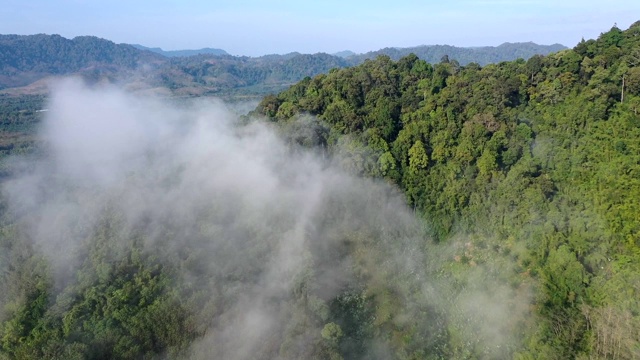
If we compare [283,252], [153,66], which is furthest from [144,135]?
[153,66]

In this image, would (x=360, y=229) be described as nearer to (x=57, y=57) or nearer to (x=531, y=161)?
(x=531, y=161)

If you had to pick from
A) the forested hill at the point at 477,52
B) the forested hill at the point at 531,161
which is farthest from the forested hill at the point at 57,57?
Result: the forested hill at the point at 531,161

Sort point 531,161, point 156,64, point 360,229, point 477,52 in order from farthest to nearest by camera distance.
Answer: point 156,64
point 477,52
point 360,229
point 531,161

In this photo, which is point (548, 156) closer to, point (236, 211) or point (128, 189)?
point (236, 211)

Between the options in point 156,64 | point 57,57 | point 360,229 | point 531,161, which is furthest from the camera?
point 156,64

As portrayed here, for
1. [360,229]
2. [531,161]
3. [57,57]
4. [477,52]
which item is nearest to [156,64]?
[57,57]

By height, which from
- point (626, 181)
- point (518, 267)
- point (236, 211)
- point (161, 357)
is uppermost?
point (626, 181)

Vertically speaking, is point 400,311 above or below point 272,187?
below
